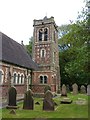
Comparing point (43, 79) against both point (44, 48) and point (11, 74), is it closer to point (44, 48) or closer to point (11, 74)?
point (44, 48)

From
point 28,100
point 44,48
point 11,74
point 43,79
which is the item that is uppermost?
point 44,48

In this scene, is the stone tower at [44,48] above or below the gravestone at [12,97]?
above

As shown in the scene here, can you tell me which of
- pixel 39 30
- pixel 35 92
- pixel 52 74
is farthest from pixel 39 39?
pixel 35 92

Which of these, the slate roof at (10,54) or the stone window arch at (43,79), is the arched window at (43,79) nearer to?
the stone window arch at (43,79)

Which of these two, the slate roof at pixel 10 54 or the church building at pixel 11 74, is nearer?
the church building at pixel 11 74

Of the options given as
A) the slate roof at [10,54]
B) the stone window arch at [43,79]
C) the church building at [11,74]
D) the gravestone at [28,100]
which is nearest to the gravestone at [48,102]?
the gravestone at [28,100]

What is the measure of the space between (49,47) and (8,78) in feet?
46.5

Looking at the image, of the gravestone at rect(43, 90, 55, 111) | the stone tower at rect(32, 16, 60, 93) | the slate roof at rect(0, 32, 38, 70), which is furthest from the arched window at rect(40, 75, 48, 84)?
the gravestone at rect(43, 90, 55, 111)

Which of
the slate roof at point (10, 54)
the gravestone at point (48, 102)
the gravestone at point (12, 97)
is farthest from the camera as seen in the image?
the slate roof at point (10, 54)

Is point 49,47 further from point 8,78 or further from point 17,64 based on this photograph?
point 8,78

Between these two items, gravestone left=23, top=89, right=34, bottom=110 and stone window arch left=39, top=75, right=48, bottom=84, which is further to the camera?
stone window arch left=39, top=75, right=48, bottom=84

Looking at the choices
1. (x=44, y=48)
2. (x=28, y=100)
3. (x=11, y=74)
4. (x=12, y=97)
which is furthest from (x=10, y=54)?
(x=44, y=48)

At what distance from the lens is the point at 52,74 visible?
1254 inches

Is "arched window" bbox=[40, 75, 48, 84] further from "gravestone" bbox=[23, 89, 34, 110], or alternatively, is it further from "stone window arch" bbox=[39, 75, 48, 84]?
"gravestone" bbox=[23, 89, 34, 110]
